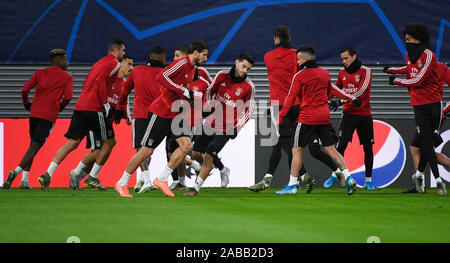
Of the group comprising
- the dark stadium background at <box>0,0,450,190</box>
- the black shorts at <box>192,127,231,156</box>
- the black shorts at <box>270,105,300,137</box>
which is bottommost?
the black shorts at <box>192,127,231,156</box>

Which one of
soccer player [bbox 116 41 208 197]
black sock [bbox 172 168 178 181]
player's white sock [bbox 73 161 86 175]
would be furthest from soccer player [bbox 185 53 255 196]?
player's white sock [bbox 73 161 86 175]

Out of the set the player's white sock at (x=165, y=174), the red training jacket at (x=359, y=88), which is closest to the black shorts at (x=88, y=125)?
the player's white sock at (x=165, y=174)

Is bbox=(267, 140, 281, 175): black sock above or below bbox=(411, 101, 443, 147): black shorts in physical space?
below

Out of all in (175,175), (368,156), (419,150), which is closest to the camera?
(419,150)

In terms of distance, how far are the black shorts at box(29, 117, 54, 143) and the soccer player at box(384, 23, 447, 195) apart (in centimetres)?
607

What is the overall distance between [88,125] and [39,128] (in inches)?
54.8

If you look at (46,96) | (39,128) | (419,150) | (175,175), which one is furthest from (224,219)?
(46,96)

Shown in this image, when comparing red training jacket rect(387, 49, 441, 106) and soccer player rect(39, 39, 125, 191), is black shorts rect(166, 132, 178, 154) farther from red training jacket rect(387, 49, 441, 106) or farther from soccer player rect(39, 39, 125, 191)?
red training jacket rect(387, 49, 441, 106)

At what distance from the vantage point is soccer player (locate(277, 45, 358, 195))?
10.2 meters

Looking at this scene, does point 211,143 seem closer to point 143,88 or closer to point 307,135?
point 307,135

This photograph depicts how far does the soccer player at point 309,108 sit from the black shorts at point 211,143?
3.05 feet

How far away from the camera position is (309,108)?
33.8 feet

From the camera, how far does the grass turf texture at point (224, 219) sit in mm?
5504

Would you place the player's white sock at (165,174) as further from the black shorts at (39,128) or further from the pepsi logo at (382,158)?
the pepsi logo at (382,158)
